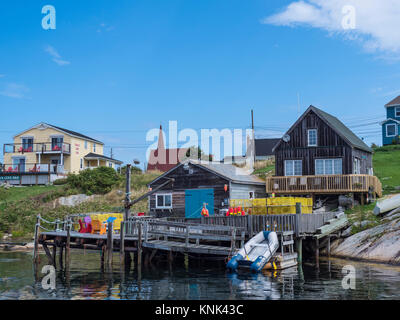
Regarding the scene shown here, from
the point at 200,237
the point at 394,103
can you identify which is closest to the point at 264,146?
the point at 394,103

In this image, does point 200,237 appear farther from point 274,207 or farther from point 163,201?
point 163,201

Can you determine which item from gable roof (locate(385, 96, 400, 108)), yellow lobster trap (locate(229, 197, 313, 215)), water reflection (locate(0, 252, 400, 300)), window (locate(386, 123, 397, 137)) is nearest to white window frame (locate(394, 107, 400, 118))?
gable roof (locate(385, 96, 400, 108))

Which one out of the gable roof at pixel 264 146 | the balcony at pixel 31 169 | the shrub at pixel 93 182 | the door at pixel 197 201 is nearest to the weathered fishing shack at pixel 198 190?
the door at pixel 197 201

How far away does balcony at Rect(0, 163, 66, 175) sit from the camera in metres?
61.7

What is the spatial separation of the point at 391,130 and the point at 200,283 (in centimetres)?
5297

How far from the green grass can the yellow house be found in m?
39.1

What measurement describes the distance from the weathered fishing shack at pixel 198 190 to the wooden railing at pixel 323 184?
6.36 feet

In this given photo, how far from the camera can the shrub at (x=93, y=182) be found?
54.7 metres

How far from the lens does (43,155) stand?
213 feet

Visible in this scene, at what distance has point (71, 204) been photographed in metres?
52.1

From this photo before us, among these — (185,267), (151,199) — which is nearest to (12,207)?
(151,199)

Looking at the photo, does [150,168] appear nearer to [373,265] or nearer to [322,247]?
[322,247]

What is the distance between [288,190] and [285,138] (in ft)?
16.5

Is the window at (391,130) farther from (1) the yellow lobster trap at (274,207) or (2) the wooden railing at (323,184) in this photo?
(1) the yellow lobster trap at (274,207)
